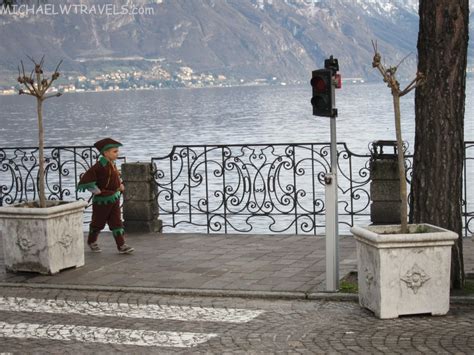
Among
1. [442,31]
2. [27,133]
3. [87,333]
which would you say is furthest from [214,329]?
[27,133]

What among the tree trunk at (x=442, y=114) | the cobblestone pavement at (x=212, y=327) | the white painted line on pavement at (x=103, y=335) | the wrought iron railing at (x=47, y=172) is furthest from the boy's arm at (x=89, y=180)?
the tree trunk at (x=442, y=114)

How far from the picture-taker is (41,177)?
12586 mm

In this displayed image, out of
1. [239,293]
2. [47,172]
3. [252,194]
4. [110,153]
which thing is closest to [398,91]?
[239,293]

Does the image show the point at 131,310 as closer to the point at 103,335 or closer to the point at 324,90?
the point at 103,335

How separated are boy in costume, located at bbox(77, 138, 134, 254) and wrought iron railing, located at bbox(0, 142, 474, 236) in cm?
231

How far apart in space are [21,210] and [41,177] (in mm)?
549

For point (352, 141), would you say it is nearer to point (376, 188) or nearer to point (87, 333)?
point (376, 188)

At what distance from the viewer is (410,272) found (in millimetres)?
9594

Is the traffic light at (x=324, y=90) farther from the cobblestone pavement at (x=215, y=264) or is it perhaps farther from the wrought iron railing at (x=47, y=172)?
the wrought iron railing at (x=47, y=172)

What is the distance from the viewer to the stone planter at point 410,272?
955 cm

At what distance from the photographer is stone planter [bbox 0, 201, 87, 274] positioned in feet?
39.8

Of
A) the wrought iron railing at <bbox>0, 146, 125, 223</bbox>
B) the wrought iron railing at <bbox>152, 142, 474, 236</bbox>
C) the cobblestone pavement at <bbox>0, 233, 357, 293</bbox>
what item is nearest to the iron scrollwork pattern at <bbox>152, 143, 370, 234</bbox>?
the wrought iron railing at <bbox>152, 142, 474, 236</bbox>

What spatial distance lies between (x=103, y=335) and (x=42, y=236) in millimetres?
3246

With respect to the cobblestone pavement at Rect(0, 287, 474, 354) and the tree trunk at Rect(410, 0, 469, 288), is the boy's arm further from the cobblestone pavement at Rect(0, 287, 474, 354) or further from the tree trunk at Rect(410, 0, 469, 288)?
the tree trunk at Rect(410, 0, 469, 288)
